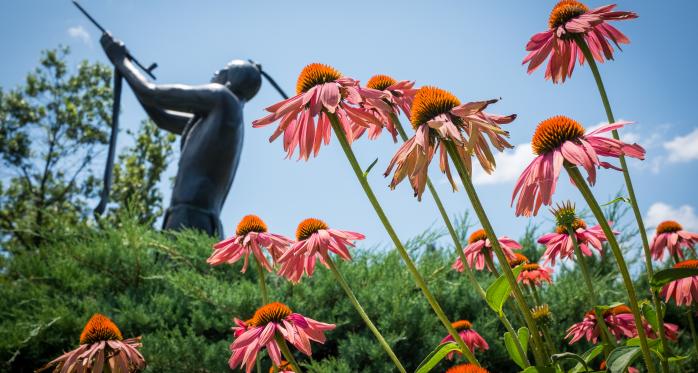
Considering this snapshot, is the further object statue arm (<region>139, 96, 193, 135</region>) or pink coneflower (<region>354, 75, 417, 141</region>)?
statue arm (<region>139, 96, 193, 135</region>)

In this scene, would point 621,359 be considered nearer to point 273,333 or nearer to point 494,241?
point 494,241

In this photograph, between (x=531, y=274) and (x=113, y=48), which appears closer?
(x=531, y=274)

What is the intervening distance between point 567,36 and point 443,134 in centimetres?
62

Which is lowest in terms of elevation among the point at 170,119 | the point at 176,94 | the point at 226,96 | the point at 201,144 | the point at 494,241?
the point at 494,241

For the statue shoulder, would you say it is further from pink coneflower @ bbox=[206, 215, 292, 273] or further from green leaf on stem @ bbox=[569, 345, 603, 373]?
green leaf on stem @ bbox=[569, 345, 603, 373]

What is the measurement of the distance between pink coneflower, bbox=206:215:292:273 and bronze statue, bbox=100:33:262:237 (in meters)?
3.55

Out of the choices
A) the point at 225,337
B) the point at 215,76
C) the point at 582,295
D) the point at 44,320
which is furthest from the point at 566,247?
the point at 215,76

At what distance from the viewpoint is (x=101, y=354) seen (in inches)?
68.6

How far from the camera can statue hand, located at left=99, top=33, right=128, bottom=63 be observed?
6.55 metres

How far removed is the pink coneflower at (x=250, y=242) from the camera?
78.3 inches

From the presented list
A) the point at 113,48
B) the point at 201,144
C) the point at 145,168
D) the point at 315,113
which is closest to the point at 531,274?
the point at 315,113

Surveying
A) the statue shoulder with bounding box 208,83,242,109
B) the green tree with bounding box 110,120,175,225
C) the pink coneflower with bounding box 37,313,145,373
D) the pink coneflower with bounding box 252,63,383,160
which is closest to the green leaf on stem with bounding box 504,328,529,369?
the pink coneflower with bounding box 252,63,383,160

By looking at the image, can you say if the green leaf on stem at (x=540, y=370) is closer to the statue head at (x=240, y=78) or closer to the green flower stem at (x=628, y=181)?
the green flower stem at (x=628, y=181)

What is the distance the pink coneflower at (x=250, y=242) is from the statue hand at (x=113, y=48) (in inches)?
206
